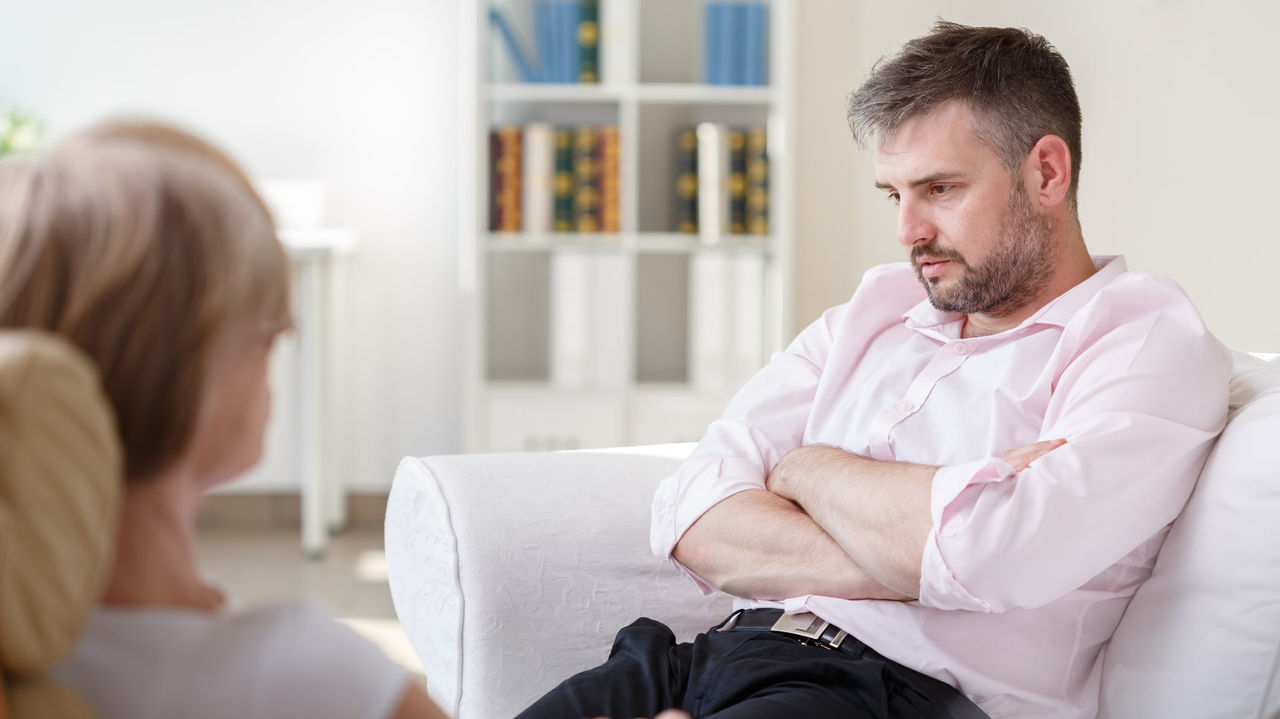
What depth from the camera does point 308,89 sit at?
3.35 meters

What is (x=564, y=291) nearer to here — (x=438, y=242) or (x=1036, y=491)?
(x=438, y=242)

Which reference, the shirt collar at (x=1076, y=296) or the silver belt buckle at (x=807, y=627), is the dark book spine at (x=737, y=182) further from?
the silver belt buckle at (x=807, y=627)

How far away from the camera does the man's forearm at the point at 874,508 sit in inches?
42.1

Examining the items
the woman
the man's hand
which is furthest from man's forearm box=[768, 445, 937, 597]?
the woman

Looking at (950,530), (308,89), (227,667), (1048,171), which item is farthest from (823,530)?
(308,89)

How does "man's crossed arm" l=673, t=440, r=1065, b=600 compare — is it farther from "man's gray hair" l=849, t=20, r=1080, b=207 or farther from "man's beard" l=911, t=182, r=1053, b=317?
"man's gray hair" l=849, t=20, r=1080, b=207

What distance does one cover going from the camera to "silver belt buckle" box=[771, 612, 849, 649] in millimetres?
1163

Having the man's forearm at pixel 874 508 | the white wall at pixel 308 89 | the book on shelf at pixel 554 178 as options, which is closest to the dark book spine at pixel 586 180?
the book on shelf at pixel 554 178

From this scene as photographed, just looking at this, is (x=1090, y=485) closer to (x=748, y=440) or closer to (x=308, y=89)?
(x=748, y=440)

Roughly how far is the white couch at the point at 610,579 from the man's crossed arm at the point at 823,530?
0.39 ft

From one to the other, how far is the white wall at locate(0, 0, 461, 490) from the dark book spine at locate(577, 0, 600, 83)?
0.50 metres

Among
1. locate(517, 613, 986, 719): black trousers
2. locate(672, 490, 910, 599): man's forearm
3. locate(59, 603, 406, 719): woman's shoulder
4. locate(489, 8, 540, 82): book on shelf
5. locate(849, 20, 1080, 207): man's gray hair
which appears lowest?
locate(517, 613, 986, 719): black trousers

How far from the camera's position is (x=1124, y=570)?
1102mm

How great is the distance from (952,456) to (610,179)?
1955 mm
